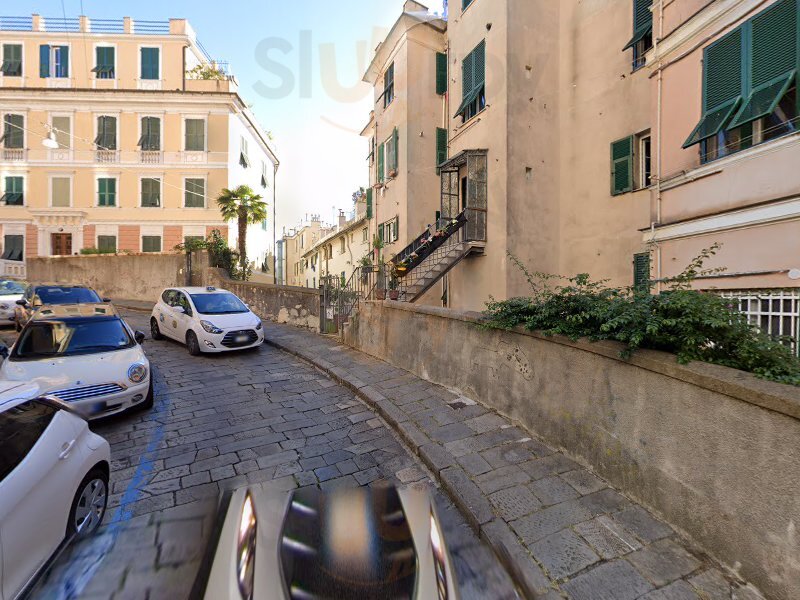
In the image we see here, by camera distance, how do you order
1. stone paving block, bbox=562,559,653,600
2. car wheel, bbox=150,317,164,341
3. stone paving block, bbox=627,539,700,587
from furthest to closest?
car wheel, bbox=150,317,164,341
stone paving block, bbox=627,539,700,587
stone paving block, bbox=562,559,653,600

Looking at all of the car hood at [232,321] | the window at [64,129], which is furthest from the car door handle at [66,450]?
the window at [64,129]

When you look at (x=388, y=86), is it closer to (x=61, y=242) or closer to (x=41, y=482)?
(x=41, y=482)

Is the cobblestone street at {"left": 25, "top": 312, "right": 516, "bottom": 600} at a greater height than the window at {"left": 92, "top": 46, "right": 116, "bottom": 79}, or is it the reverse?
the window at {"left": 92, "top": 46, "right": 116, "bottom": 79}

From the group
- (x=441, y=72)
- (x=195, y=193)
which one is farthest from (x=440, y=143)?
(x=195, y=193)

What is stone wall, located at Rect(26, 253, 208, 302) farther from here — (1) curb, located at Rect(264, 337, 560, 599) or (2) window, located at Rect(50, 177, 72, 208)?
(1) curb, located at Rect(264, 337, 560, 599)

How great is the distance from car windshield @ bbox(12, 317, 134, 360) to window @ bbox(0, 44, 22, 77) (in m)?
32.3

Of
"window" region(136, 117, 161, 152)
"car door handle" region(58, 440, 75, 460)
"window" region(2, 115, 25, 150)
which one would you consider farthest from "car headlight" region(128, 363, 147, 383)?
"window" region(2, 115, 25, 150)

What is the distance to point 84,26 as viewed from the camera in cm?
2684

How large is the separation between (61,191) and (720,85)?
33.5 metres

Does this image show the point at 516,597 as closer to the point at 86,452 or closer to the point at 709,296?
the point at 709,296

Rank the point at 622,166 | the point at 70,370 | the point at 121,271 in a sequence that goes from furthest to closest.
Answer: the point at 121,271, the point at 622,166, the point at 70,370

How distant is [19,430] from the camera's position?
265 cm

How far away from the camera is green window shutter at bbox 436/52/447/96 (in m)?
16.6

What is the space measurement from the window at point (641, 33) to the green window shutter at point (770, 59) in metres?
4.29
